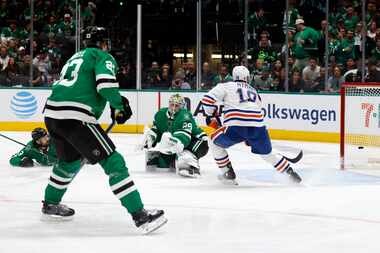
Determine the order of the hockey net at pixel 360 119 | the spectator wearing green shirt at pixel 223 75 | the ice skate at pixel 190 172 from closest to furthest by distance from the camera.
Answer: the ice skate at pixel 190 172 → the hockey net at pixel 360 119 → the spectator wearing green shirt at pixel 223 75

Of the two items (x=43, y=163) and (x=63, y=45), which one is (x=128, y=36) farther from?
(x=43, y=163)

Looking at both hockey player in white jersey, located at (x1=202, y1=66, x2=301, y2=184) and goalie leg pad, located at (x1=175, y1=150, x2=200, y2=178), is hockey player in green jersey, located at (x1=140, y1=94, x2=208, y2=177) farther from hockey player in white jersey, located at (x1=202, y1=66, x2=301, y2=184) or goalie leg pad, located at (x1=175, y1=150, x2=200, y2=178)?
hockey player in white jersey, located at (x1=202, y1=66, x2=301, y2=184)

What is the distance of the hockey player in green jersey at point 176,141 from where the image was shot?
23.9 ft

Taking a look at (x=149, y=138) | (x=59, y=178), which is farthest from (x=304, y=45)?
(x=59, y=178)

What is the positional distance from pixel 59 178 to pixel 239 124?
2126mm

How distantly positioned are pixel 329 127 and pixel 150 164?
A: 3947 millimetres

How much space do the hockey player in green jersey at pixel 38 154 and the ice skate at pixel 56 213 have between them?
2.88 metres

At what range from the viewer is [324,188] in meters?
6.55

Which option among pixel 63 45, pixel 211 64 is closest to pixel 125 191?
pixel 211 64

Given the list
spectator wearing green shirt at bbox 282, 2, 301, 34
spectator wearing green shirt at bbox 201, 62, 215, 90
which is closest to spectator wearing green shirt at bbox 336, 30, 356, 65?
spectator wearing green shirt at bbox 282, 2, 301, 34

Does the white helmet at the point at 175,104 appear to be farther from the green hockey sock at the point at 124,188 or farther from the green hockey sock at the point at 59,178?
the green hockey sock at the point at 124,188

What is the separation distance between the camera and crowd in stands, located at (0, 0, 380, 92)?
11.5m

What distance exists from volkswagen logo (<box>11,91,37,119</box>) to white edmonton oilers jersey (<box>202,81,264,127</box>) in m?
6.29

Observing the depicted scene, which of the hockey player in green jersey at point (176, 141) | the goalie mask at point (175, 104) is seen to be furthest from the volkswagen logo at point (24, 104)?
the goalie mask at point (175, 104)
